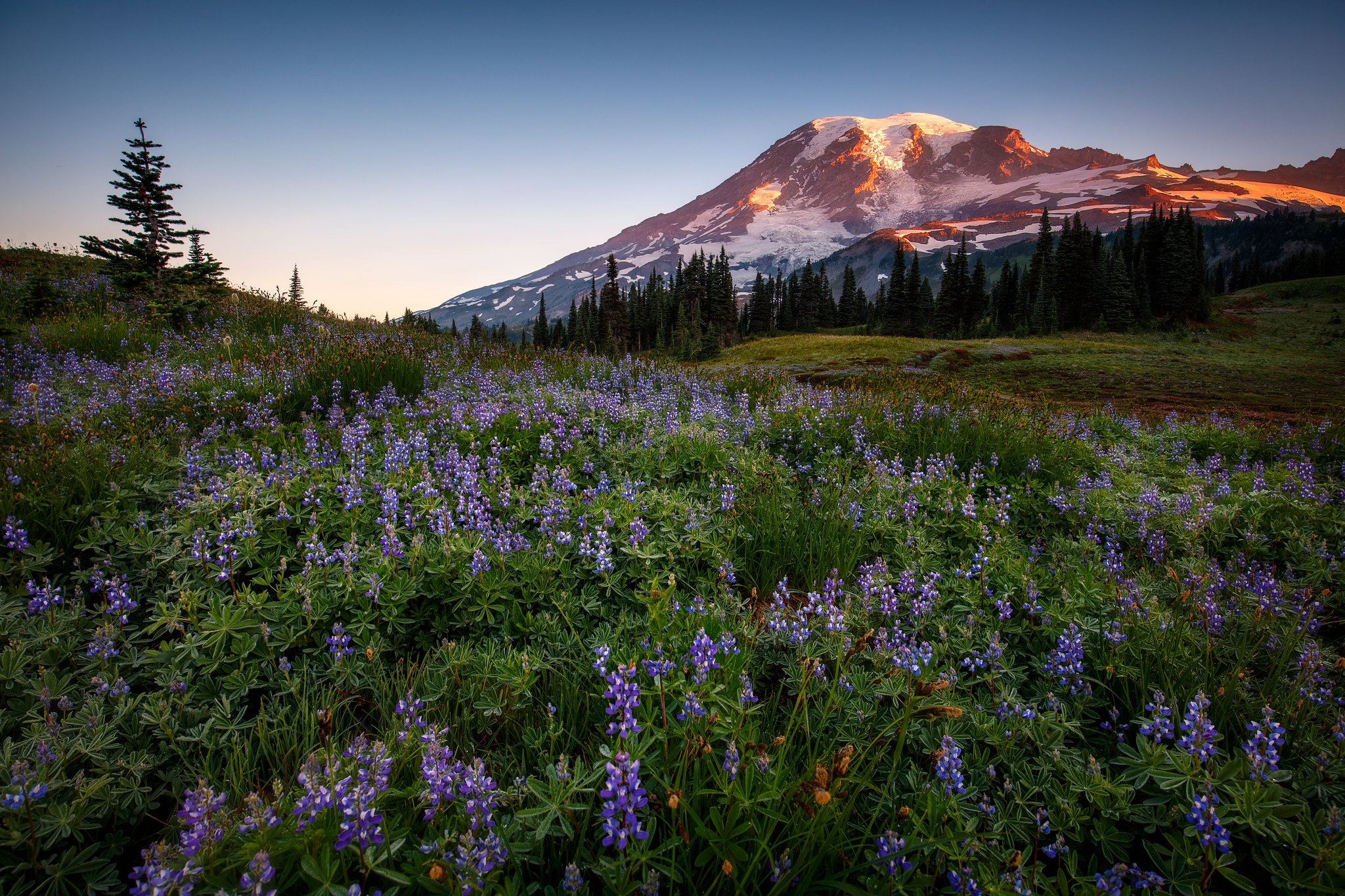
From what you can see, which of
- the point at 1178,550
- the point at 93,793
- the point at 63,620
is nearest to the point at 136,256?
the point at 63,620

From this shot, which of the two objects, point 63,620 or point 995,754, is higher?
point 63,620

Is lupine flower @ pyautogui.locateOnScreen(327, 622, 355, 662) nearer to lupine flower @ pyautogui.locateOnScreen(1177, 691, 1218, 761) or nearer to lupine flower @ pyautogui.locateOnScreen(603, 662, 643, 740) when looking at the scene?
lupine flower @ pyautogui.locateOnScreen(603, 662, 643, 740)

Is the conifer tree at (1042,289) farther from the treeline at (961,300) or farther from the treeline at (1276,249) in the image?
the treeline at (1276,249)

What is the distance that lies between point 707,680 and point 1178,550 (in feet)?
17.7

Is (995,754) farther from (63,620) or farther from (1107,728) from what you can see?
(63,620)

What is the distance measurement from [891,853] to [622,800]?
1006mm

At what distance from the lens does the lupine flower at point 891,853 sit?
1.80 meters

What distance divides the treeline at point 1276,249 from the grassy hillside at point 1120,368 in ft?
265

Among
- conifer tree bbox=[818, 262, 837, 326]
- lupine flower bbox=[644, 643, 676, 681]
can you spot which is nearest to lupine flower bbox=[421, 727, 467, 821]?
lupine flower bbox=[644, 643, 676, 681]

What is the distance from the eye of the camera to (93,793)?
1.96 m

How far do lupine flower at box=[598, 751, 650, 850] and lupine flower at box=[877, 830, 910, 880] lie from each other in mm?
569

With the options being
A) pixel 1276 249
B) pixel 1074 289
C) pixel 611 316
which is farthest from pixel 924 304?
pixel 1276 249

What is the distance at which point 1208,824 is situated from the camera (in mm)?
1896

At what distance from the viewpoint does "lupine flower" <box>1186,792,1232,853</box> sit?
1815 mm
